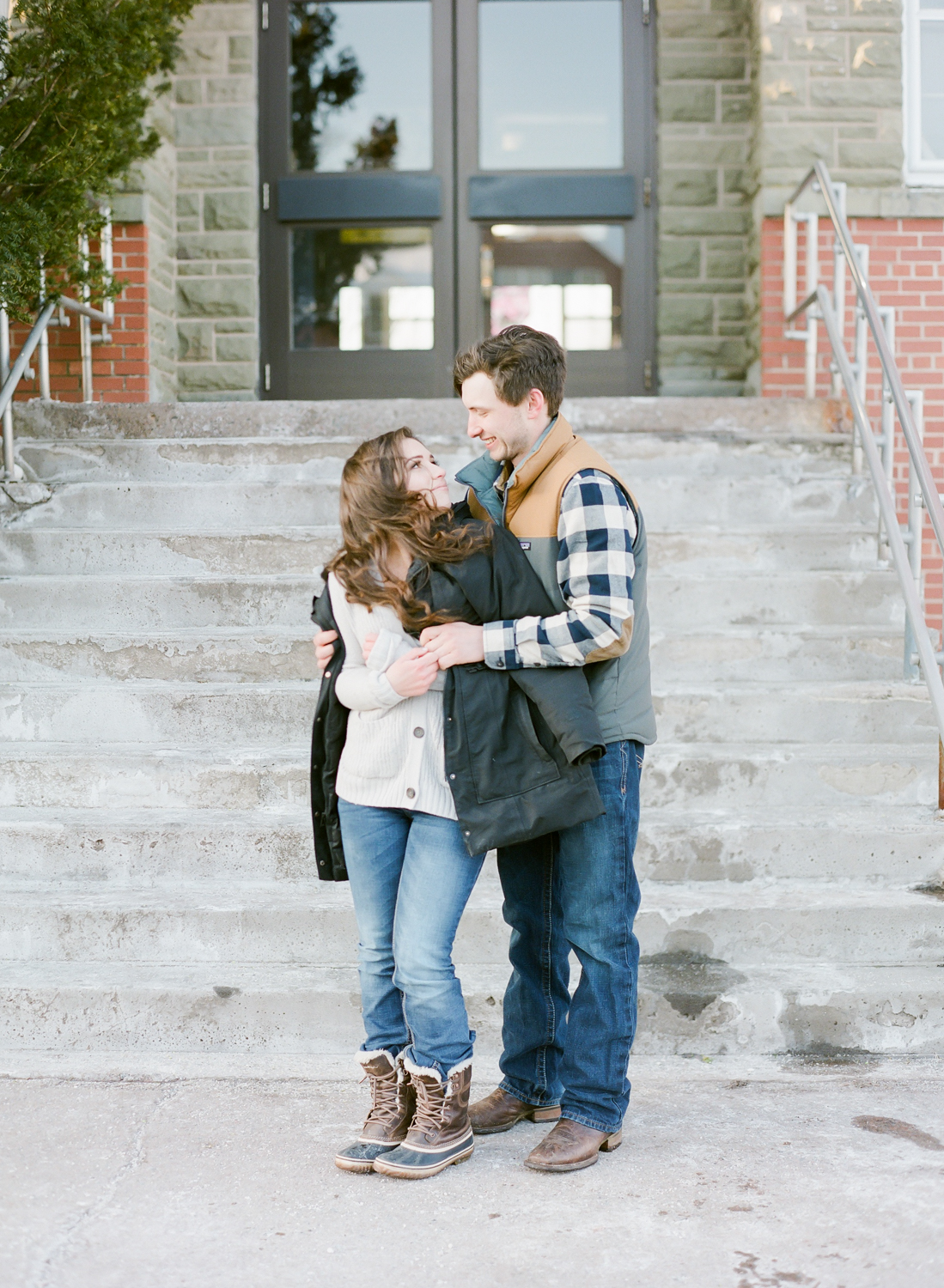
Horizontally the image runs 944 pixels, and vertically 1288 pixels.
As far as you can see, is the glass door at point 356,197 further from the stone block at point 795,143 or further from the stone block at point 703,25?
the stone block at point 795,143

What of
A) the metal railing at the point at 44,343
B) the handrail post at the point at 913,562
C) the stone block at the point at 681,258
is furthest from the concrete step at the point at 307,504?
the stone block at the point at 681,258

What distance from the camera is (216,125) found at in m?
7.13

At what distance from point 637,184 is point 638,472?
264 centimetres

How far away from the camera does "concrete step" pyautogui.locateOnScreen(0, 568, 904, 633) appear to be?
4.74 metres

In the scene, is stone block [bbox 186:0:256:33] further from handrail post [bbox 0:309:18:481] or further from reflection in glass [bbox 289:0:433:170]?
A: handrail post [bbox 0:309:18:481]

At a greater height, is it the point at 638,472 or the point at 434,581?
the point at 638,472

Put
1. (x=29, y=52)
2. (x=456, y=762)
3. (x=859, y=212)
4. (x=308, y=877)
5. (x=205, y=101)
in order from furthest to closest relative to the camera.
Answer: (x=205, y=101), (x=859, y=212), (x=29, y=52), (x=308, y=877), (x=456, y=762)

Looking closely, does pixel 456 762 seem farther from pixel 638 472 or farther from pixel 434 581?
pixel 638 472

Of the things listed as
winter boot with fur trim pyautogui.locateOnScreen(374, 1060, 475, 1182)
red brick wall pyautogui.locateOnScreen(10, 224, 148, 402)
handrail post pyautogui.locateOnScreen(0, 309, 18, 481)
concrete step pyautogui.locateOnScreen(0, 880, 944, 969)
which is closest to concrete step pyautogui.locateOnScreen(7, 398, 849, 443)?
handrail post pyautogui.locateOnScreen(0, 309, 18, 481)

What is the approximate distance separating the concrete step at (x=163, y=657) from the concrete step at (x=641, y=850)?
0.76m

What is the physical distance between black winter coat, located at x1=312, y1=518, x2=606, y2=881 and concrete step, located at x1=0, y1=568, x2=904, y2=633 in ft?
7.13

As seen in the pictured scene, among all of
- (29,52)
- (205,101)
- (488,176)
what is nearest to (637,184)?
(488,176)

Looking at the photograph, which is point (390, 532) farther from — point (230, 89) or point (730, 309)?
point (230, 89)

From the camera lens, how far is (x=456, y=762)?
8.57ft
